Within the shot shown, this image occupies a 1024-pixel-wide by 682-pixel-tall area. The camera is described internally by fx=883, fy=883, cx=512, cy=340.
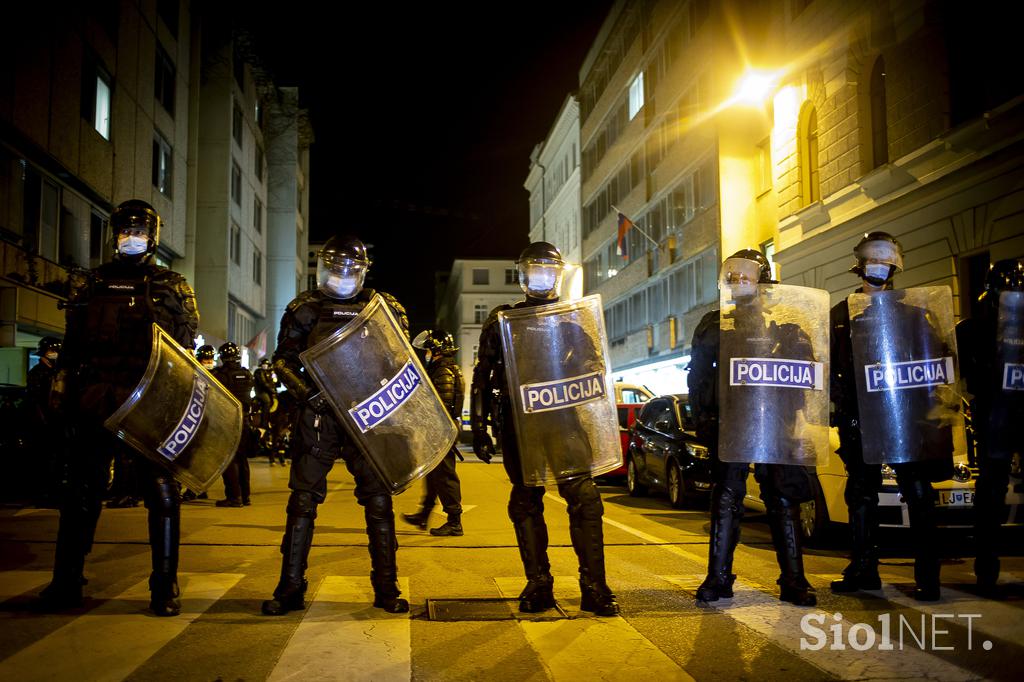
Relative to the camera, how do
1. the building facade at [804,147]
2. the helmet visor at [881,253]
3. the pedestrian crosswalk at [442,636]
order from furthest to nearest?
the building facade at [804,147], the helmet visor at [881,253], the pedestrian crosswalk at [442,636]

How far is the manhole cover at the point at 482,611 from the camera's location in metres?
4.98

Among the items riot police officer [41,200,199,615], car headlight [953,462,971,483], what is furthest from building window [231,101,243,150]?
car headlight [953,462,971,483]

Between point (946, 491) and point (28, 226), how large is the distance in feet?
57.0

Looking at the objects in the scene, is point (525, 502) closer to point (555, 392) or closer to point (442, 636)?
point (555, 392)

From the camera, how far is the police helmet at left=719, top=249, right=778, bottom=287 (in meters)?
5.66

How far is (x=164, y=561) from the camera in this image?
→ 16.2 ft

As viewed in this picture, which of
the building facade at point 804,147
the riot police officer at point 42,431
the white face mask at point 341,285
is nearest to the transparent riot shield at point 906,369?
the white face mask at point 341,285

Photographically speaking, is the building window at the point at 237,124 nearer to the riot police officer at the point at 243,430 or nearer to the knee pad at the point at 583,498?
the riot police officer at the point at 243,430

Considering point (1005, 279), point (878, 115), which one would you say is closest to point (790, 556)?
point (1005, 279)

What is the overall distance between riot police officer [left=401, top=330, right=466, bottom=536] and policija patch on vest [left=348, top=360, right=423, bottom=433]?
315cm

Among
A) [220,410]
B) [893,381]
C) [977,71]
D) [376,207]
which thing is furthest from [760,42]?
[376,207]

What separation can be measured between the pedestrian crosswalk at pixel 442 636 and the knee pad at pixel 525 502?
23.8 inches

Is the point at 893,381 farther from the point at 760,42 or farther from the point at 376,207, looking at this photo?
the point at 376,207

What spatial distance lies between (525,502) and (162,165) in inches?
1009
